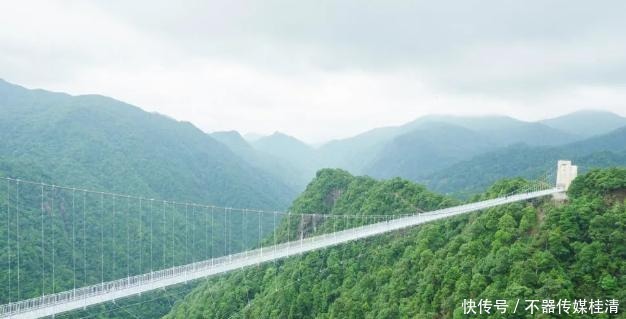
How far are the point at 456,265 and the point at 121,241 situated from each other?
4933 centimetres

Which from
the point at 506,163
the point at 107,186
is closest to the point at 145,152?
the point at 107,186

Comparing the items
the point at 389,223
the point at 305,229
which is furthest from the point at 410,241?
the point at 305,229

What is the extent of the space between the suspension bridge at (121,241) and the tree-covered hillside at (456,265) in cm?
199

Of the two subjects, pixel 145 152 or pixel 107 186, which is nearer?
pixel 107 186

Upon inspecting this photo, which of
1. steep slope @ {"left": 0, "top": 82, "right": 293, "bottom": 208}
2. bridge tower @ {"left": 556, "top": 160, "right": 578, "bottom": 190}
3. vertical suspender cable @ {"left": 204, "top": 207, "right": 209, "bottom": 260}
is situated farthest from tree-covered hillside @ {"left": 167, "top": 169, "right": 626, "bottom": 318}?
steep slope @ {"left": 0, "top": 82, "right": 293, "bottom": 208}

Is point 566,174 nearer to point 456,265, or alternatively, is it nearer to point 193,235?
point 456,265

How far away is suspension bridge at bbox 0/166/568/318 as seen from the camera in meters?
25.4

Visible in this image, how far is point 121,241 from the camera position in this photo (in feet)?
206

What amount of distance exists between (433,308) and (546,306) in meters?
5.17

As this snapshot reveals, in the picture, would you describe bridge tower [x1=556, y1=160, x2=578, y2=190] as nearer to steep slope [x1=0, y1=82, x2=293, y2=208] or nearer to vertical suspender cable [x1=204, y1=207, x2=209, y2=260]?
vertical suspender cable [x1=204, y1=207, x2=209, y2=260]

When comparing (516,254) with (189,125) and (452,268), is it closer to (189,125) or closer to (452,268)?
(452,268)

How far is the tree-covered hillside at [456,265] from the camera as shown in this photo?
66.1ft

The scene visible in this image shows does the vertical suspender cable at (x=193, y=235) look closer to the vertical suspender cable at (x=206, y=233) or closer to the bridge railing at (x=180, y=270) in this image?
the vertical suspender cable at (x=206, y=233)

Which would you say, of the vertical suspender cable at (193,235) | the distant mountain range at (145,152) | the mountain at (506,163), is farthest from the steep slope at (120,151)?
the mountain at (506,163)
